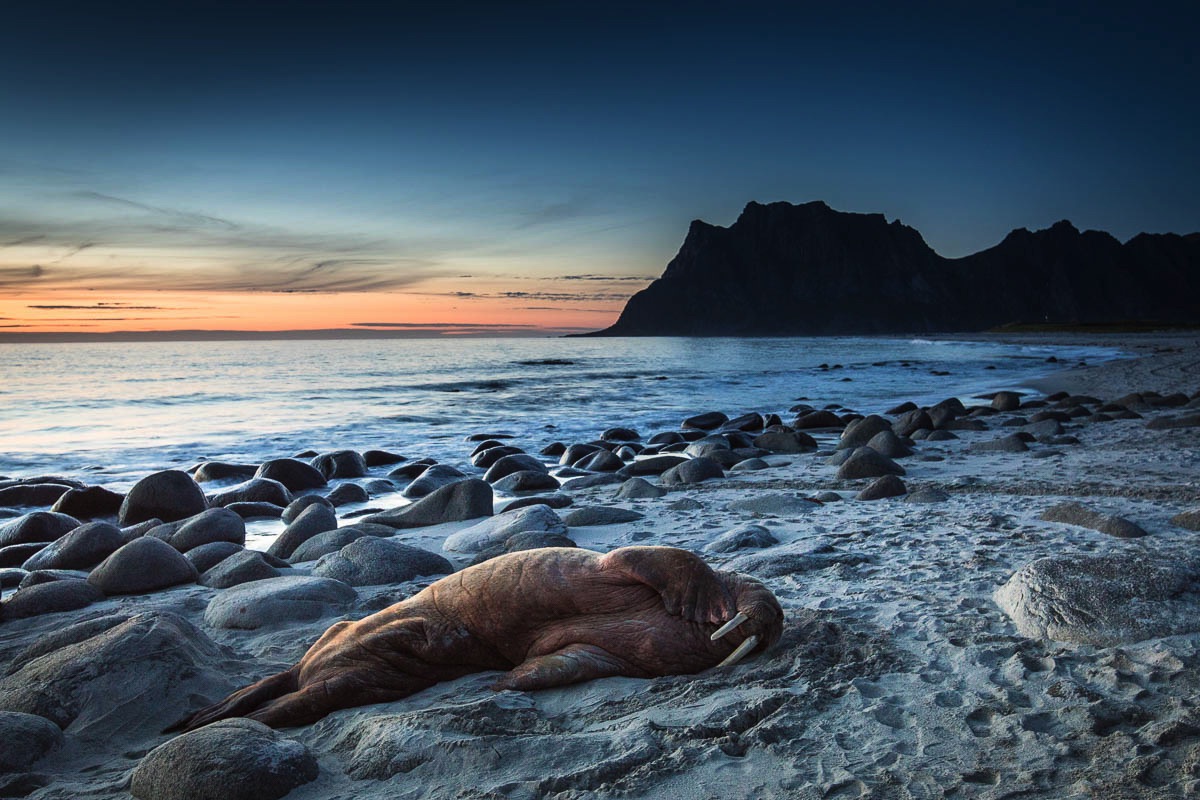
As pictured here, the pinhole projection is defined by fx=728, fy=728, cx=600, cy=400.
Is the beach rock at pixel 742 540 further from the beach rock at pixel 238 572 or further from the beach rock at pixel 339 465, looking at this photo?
the beach rock at pixel 339 465

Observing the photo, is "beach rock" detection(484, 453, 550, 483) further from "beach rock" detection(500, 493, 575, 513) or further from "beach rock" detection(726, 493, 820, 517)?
"beach rock" detection(726, 493, 820, 517)

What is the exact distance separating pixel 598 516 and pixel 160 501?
5441 mm

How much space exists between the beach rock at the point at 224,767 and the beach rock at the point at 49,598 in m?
3.17

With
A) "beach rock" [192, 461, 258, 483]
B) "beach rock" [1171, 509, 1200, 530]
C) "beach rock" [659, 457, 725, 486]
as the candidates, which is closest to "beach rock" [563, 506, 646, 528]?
"beach rock" [659, 457, 725, 486]

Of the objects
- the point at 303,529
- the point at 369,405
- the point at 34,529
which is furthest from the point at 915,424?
the point at 369,405

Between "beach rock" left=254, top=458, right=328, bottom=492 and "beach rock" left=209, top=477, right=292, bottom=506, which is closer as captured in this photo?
"beach rock" left=209, top=477, right=292, bottom=506

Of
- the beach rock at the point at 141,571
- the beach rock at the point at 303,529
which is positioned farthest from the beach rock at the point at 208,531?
the beach rock at the point at 141,571

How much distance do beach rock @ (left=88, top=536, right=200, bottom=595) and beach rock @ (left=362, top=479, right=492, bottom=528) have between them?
2.18 meters

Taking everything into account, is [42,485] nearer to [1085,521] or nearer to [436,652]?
[436,652]

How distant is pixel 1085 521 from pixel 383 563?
526 cm

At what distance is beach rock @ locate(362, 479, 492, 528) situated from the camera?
25.1 ft

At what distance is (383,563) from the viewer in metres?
5.39

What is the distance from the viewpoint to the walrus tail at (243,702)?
3188 millimetres

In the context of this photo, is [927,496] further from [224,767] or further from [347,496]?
[347,496]
